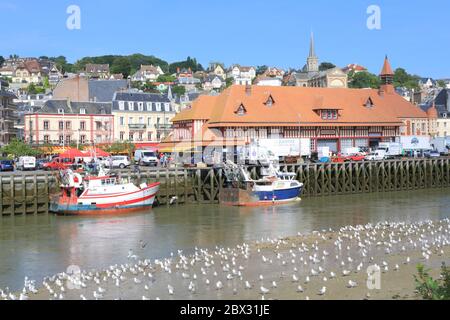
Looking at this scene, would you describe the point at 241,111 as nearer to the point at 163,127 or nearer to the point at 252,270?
the point at 163,127

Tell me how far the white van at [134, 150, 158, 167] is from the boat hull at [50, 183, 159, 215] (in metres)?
19.1

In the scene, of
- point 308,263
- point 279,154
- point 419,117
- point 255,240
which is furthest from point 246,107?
point 308,263

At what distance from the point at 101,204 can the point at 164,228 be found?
23.9ft

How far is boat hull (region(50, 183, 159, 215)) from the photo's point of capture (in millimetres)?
37594

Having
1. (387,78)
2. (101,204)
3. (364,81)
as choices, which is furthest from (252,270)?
(364,81)

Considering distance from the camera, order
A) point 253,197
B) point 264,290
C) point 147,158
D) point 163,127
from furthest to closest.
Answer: point 163,127 → point 147,158 → point 253,197 → point 264,290

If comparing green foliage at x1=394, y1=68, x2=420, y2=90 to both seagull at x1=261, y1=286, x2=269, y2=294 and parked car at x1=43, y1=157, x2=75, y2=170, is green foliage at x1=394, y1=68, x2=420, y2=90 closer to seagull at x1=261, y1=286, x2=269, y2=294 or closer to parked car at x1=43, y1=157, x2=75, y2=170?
parked car at x1=43, y1=157, x2=75, y2=170

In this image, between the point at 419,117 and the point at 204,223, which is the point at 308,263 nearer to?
the point at 204,223

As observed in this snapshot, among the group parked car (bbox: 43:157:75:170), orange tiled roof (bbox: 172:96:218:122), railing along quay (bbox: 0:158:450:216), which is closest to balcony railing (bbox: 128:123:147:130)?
orange tiled roof (bbox: 172:96:218:122)

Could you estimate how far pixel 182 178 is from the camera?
44062 mm

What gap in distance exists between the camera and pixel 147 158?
2318 inches

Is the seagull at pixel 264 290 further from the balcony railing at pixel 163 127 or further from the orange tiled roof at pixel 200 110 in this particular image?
the balcony railing at pixel 163 127
